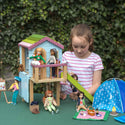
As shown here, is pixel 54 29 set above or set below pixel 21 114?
above

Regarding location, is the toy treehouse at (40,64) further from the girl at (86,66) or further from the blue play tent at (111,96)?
the girl at (86,66)

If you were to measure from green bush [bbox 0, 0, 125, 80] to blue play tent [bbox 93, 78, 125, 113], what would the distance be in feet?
8.21

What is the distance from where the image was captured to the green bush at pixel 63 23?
4.85 meters

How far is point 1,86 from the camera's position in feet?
8.91

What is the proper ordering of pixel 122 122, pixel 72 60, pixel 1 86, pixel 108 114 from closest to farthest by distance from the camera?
pixel 122 122
pixel 108 114
pixel 1 86
pixel 72 60

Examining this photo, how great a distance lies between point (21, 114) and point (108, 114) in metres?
0.81

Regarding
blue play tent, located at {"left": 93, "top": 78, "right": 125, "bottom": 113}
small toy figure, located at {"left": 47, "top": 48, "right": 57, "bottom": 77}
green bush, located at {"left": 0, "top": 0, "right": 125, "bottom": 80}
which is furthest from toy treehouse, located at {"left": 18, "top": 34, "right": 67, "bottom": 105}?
green bush, located at {"left": 0, "top": 0, "right": 125, "bottom": 80}

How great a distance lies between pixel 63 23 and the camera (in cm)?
504

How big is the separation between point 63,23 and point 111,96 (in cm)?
272

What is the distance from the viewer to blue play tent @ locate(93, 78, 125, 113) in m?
2.54

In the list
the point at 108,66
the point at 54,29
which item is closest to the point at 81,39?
the point at 54,29

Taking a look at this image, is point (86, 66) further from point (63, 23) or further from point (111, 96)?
point (63, 23)

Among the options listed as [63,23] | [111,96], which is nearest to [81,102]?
[111,96]

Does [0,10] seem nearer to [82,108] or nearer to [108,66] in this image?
[108,66]
